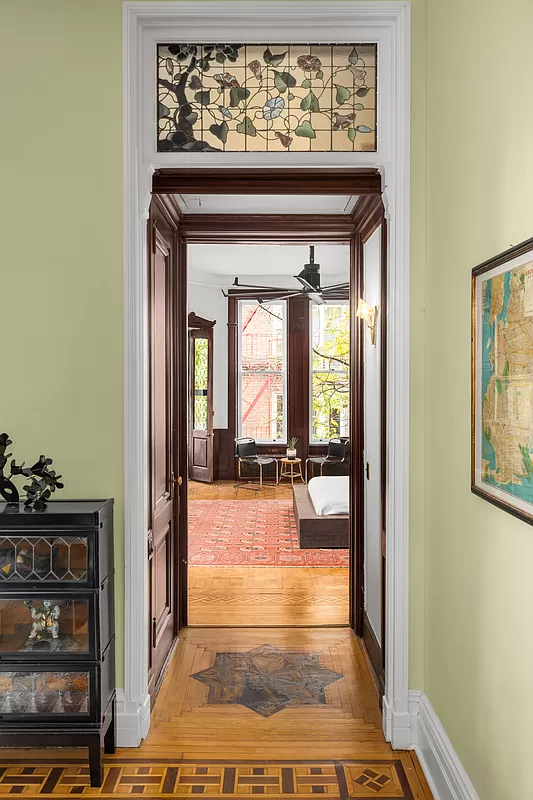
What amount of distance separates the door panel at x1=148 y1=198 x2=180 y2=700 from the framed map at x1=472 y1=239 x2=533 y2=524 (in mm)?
1655

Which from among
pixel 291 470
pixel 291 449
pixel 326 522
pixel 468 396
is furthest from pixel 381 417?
pixel 291 470

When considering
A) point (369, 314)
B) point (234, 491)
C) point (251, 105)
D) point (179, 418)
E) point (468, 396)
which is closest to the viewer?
point (468, 396)

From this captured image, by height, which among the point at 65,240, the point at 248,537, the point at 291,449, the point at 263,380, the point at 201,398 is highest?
the point at 65,240

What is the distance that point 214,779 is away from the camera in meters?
2.53

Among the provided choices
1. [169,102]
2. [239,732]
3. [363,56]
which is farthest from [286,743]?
[363,56]

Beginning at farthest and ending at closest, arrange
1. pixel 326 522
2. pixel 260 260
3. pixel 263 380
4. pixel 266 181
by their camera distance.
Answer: pixel 263 380 < pixel 260 260 < pixel 326 522 < pixel 266 181

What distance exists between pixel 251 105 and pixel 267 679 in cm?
291

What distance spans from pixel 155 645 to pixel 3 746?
80cm

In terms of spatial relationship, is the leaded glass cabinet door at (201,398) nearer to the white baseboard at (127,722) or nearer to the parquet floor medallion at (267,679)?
the parquet floor medallion at (267,679)

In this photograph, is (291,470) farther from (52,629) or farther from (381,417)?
(52,629)

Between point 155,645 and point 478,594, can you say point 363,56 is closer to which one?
point 478,594

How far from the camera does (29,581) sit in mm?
2488

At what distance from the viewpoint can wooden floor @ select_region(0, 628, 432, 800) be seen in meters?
2.48

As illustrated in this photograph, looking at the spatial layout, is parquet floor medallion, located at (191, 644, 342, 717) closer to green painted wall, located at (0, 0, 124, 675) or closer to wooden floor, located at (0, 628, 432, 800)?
wooden floor, located at (0, 628, 432, 800)
